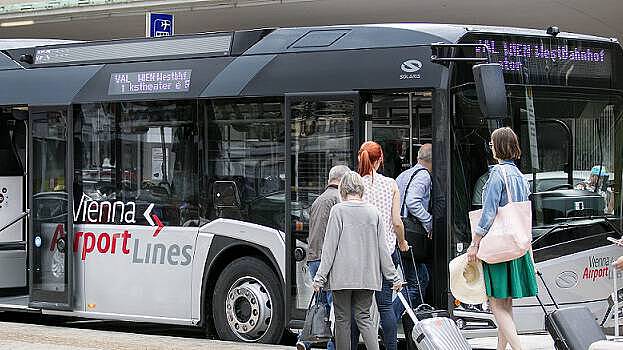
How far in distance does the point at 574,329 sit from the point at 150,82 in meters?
5.99

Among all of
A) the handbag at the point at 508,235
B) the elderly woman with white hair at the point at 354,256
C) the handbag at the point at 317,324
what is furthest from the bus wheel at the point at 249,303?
the handbag at the point at 508,235

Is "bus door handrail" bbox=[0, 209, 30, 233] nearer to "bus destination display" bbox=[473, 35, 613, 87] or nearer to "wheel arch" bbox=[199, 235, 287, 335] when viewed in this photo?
"wheel arch" bbox=[199, 235, 287, 335]

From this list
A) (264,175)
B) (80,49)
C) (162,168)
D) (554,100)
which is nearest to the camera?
(554,100)

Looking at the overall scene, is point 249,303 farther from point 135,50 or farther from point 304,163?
point 135,50

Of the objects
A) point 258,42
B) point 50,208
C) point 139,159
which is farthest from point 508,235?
point 50,208

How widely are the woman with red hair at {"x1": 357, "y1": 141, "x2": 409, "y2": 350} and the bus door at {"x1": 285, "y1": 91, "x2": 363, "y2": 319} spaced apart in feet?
3.28

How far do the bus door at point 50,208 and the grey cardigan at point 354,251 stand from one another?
4.40 meters

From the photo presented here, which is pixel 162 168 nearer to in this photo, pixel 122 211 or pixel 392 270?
pixel 122 211

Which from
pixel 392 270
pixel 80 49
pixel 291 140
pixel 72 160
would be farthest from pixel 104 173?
pixel 392 270

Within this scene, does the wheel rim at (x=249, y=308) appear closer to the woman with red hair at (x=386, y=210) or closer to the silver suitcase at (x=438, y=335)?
the woman with red hair at (x=386, y=210)

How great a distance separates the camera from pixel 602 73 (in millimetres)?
10820

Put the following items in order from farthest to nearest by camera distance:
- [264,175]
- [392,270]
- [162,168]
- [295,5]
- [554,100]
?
[295,5], [162,168], [264,175], [554,100], [392,270]

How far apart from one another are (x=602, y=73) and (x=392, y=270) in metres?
3.17

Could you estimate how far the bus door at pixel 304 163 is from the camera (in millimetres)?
10727
